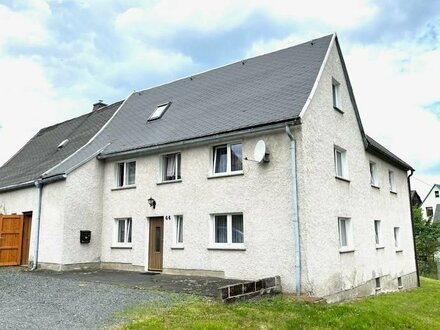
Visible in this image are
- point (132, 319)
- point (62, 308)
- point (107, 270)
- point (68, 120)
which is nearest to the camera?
point (132, 319)

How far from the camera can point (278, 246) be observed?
37.5ft

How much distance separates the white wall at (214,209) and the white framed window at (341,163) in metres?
3.47

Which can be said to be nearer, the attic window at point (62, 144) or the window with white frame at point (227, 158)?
the window with white frame at point (227, 158)

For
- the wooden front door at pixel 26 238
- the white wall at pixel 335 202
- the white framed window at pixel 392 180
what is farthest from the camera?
the white framed window at pixel 392 180

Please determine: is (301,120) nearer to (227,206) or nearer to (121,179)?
(227,206)

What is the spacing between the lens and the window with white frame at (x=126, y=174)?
16219 millimetres

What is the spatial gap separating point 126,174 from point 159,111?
139 inches

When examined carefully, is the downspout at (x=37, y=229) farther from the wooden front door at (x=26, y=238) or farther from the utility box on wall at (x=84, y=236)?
the utility box on wall at (x=84, y=236)

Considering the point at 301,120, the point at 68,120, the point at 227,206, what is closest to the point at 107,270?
the point at 227,206

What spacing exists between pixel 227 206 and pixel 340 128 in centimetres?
536

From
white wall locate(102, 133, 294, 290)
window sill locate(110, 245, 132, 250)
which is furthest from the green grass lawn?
window sill locate(110, 245, 132, 250)

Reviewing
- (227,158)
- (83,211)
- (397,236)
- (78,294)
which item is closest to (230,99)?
(227,158)

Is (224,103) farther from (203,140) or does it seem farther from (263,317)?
(263,317)

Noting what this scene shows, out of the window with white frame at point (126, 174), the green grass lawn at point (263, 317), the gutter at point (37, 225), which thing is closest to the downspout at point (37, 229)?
the gutter at point (37, 225)
